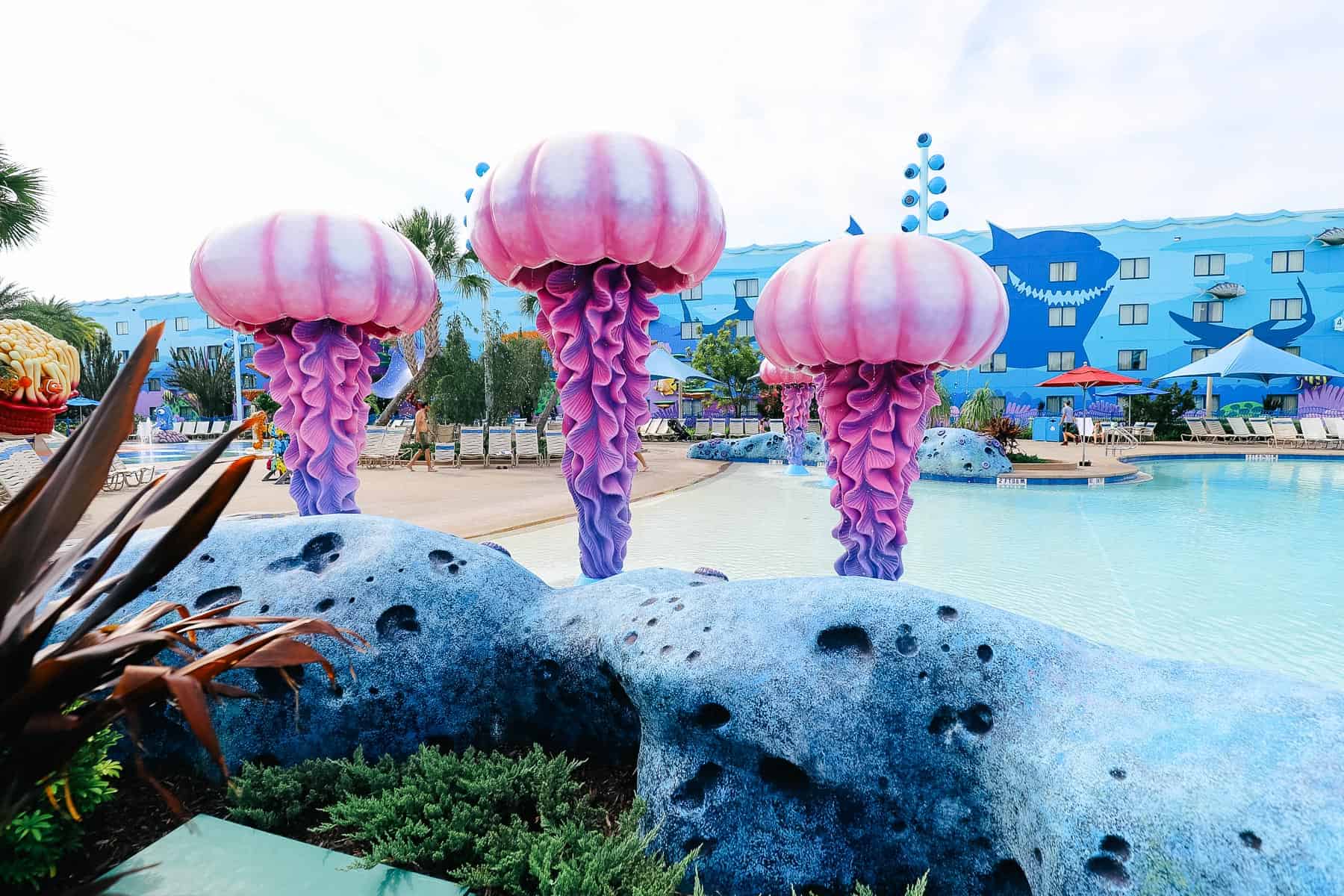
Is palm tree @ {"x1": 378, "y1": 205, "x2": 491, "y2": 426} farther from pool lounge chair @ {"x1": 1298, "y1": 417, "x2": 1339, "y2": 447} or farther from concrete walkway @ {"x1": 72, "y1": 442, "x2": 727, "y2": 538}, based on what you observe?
pool lounge chair @ {"x1": 1298, "y1": 417, "x2": 1339, "y2": 447}

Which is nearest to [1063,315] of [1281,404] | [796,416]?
[1281,404]

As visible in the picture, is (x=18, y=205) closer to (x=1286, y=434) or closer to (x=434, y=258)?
(x=434, y=258)

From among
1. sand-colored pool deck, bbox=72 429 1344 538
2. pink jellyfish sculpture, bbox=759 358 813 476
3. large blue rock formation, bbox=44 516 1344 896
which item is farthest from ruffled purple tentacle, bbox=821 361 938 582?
pink jellyfish sculpture, bbox=759 358 813 476

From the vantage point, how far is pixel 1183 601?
17.8ft

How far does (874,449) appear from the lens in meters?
3.98

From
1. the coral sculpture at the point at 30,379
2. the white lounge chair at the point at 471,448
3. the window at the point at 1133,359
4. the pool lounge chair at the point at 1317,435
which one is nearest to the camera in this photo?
the coral sculpture at the point at 30,379

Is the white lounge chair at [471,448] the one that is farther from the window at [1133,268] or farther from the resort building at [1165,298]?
the window at [1133,268]

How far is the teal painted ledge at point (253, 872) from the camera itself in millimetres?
1970

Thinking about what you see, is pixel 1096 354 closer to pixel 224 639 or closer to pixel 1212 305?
pixel 1212 305

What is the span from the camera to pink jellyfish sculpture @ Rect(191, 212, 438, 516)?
3936 mm

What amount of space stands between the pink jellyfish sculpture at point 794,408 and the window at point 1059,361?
20087mm

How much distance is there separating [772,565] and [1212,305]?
3115 cm

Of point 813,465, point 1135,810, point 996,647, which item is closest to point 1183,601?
point 996,647

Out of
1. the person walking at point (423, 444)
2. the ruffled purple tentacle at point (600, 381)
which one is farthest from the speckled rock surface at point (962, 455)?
the ruffled purple tentacle at point (600, 381)
